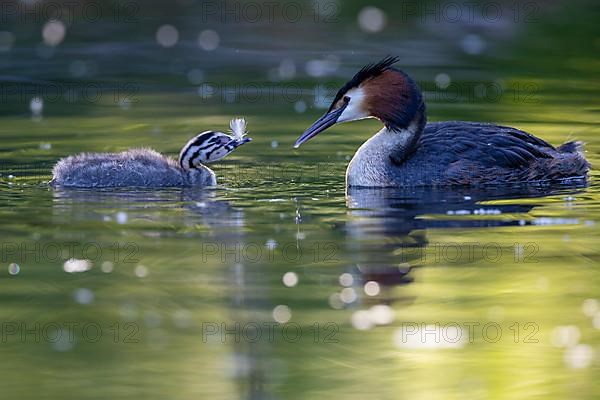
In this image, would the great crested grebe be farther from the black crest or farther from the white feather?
the white feather

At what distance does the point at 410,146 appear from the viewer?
12.0 m

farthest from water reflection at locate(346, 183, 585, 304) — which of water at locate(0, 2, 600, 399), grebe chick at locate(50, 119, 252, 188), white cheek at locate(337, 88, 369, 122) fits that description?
grebe chick at locate(50, 119, 252, 188)

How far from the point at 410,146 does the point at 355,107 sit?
587 millimetres

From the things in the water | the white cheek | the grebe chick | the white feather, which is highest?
the white cheek

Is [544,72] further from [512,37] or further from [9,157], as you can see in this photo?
[9,157]

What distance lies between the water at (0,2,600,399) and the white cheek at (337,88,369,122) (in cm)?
60

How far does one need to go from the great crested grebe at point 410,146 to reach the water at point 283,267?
0.26 meters

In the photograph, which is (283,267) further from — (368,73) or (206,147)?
(368,73)

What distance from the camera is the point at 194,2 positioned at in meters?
23.4

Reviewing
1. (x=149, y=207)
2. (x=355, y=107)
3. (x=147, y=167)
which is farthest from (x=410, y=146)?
(x=149, y=207)

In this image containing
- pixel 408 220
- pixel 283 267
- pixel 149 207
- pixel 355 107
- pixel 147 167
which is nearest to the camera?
pixel 283 267

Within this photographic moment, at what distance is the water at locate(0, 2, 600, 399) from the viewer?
7117mm

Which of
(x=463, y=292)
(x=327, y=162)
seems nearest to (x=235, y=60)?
(x=327, y=162)

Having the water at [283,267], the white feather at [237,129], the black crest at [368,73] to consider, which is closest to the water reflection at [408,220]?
the water at [283,267]
